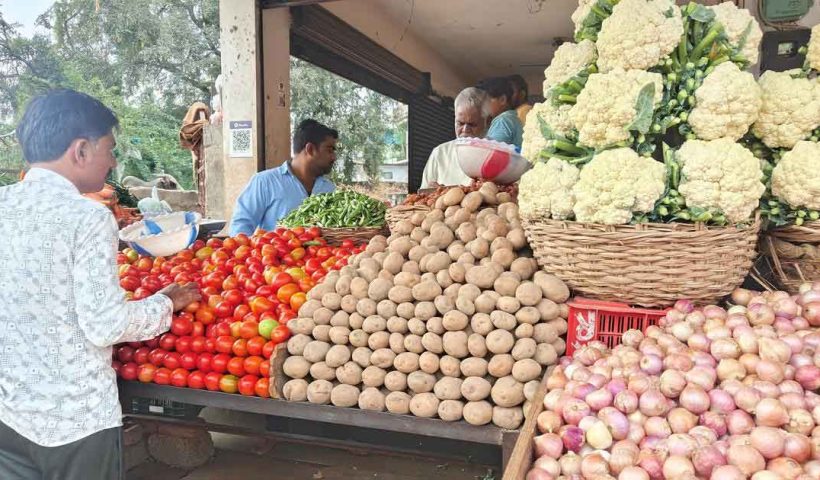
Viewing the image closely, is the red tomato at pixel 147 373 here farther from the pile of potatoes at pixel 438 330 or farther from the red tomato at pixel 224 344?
the pile of potatoes at pixel 438 330

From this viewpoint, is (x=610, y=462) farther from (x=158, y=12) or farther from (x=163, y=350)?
(x=158, y=12)

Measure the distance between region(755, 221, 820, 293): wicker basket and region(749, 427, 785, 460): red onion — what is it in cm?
91

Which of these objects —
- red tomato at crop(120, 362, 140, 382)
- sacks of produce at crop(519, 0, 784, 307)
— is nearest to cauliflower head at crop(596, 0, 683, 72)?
sacks of produce at crop(519, 0, 784, 307)

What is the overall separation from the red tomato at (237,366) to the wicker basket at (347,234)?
133 centimetres

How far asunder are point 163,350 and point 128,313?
62 centimetres

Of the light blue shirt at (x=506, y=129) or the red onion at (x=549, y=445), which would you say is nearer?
the red onion at (x=549, y=445)

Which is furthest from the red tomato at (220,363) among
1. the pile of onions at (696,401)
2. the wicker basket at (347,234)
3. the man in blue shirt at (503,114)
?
the man in blue shirt at (503,114)

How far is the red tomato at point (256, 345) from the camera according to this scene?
249 centimetres

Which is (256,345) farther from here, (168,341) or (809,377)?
(809,377)

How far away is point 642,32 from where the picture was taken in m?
1.99

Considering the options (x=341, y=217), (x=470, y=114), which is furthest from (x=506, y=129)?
(x=341, y=217)

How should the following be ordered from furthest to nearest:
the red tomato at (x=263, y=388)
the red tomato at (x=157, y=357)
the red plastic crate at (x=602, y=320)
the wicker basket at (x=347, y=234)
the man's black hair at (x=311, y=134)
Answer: the man's black hair at (x=311, y=134)
the wicker basket at (x=347, y=234)
the red tomato at (x=157, y=357)
the red tomato at (x=263, y=388)
the red plastic crate at (x=602, y=320)

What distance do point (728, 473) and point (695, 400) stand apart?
25 centimetres

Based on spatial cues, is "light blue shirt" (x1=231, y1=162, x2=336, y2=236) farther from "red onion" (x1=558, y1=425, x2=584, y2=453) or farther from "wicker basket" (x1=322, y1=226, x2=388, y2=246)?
"red onion" (x1=558, y1=425, x2=584, y2=453)
